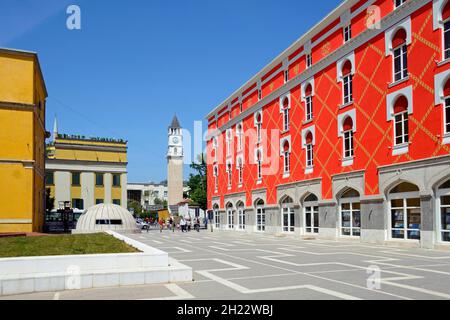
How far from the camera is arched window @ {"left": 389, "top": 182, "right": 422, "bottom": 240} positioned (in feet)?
76.0

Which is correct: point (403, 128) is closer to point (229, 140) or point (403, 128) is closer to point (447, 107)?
point (447, 107)

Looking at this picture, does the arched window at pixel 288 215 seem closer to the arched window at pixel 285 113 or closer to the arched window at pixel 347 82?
the arched window at pixel 285 113

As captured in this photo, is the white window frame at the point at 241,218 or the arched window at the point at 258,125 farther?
the white window frame at the point at 241,218

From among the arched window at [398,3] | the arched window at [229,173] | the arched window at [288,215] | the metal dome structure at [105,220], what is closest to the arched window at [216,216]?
the arched window at [229,173]

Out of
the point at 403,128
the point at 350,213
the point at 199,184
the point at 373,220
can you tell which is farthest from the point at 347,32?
the point at 199,184

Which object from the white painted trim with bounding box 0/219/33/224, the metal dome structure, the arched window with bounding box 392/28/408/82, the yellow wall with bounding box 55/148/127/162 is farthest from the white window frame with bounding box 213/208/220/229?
the arched window with bounding box 392/28/408/82

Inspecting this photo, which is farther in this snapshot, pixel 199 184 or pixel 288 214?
pixel 199 184

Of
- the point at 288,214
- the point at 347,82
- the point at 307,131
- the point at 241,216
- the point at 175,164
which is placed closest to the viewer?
the point at 347,82

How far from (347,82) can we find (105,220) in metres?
24.9

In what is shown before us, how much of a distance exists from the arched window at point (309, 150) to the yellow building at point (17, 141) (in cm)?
1923

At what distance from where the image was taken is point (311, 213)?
33.7m

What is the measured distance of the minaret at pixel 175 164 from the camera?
105500mm

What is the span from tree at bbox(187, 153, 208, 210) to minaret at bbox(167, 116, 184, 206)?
103ft

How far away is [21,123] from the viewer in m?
32.0
